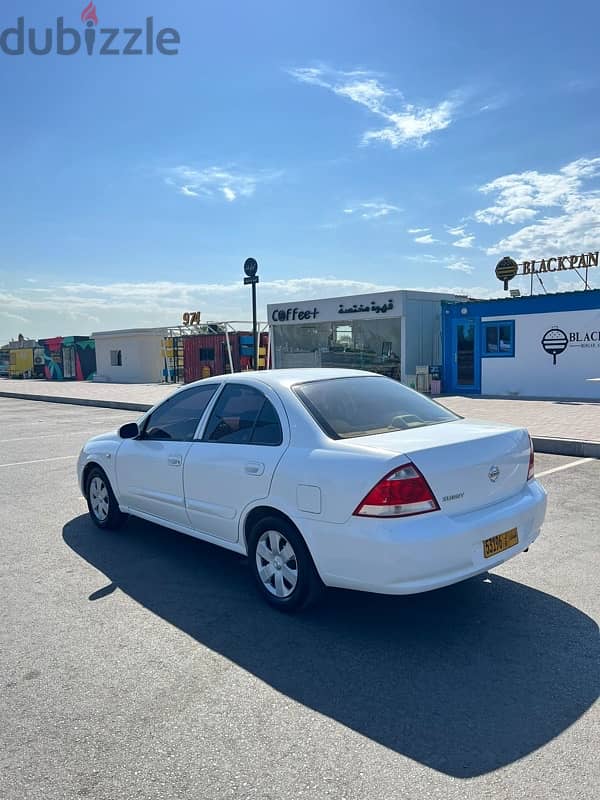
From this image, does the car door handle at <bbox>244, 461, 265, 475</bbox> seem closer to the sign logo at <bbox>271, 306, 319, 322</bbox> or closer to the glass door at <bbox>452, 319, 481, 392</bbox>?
the glass door at <bbox>452, 319, 481, 392</bbox>

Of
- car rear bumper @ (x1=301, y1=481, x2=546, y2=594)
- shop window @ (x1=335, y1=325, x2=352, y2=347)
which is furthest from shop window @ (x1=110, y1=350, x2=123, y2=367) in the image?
car rear bumper @ (x1=301, y1=481, x2=546, y2=594)

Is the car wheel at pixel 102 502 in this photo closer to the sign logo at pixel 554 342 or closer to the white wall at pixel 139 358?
the sign logo at pixel 554 342

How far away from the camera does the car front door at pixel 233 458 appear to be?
165 inches

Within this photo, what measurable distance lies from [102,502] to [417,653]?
3.59 metres

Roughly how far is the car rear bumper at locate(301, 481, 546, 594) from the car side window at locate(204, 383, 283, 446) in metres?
0.82

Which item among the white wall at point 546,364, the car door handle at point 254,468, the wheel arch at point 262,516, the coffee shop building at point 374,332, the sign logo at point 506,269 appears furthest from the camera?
the sign logo at point 506,269

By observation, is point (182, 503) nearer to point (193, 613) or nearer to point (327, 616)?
point (193, 613)

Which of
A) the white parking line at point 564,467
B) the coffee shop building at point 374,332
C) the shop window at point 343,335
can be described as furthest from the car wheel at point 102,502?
the shop window at point 343,335

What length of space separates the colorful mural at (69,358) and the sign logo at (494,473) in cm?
3892

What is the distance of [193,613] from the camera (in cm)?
416

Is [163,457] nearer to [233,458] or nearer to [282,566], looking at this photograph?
[233,458]

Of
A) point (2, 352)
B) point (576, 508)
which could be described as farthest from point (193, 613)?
point (2, 352)

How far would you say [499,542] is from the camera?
383 cm

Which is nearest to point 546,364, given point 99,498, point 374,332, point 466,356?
point 466,356
